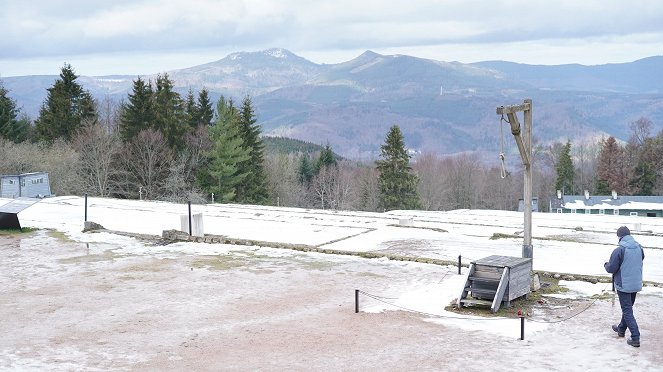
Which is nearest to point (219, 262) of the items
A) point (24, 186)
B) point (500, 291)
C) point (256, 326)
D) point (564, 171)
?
point (256, 326)

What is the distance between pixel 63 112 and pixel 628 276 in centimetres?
6083

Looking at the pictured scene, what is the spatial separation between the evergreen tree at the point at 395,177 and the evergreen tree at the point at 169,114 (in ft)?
64.9

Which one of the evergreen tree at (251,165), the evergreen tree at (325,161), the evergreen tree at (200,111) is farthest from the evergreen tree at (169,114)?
the evergreen tree at (325,161)

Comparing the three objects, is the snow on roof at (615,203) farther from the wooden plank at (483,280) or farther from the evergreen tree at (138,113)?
the wooden plank at (483,280)

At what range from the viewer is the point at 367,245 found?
25.8 metres

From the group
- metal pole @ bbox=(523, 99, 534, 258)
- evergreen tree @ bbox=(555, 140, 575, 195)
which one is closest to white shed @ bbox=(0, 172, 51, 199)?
metal pole @ bbox=(523, 99, 534, 258)

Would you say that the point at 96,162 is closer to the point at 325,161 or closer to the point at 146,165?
the point at 146,165

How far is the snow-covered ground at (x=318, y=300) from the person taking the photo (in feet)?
43.3

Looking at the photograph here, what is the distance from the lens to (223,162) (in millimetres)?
63625

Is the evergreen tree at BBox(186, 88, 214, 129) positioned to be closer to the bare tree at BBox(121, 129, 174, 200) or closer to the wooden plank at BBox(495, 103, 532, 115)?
the bare tree at BBox(121, 129, 174, 200)

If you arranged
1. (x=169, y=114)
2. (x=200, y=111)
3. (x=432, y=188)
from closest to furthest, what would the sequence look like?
1. (x=169, y=114)
2. (x=200, y=111)
3. (x=432, y=188)

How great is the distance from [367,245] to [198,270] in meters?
6.80

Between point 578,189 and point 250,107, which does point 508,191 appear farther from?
point 250,107

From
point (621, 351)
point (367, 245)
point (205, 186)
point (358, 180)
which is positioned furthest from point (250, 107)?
point (621, 351)
